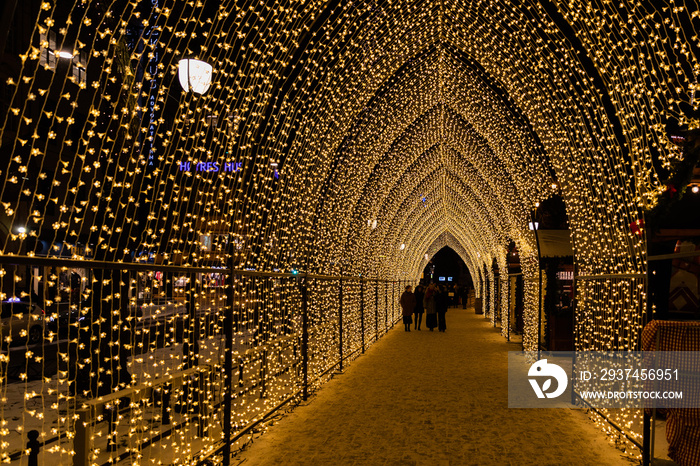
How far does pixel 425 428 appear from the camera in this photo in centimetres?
676

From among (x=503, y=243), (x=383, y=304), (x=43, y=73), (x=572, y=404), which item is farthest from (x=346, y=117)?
(x=43, y=73)

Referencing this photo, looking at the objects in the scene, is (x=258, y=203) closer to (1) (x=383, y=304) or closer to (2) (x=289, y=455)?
(2) (x=289, y=455)

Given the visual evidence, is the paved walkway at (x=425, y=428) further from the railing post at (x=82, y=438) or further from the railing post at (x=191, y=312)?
the railing post at (x=82, y=438)

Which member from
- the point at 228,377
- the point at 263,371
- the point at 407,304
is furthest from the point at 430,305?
the point at 228,377

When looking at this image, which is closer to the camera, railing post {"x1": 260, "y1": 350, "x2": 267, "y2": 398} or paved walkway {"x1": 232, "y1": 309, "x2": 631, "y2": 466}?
paved walkway {"x1": 232, "y1": 309, "x2": 631, "y2": 466}

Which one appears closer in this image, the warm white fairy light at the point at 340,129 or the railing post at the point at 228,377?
the railing post at the point at 228,377

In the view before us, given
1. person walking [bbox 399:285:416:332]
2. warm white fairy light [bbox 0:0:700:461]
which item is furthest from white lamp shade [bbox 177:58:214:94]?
person walking [bbox 399:285:416:332]

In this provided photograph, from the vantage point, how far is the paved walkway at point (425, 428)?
568 cm

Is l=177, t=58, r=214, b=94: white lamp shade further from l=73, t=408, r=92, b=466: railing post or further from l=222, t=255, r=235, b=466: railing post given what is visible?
l=73, t=408, r=92, b=466: railing post

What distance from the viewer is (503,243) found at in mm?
21453

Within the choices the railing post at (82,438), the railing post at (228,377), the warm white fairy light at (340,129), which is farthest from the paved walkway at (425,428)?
the railing post at (82,438)

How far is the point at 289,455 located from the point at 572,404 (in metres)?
4.22

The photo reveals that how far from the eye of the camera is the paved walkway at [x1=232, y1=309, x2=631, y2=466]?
5.68m

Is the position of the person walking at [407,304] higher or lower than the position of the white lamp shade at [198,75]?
lower
